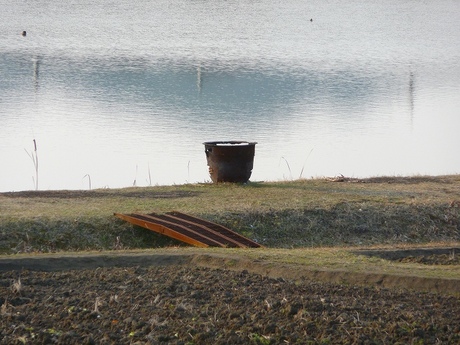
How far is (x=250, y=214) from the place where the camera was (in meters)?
10.9

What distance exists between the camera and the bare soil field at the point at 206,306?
538 centimetres

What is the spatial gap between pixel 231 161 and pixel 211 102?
11.3 m

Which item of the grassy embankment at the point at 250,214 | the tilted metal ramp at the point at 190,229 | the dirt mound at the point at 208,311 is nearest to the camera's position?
the dirt mound at the point at 208,311

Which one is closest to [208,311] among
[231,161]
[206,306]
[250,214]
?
[206,306]

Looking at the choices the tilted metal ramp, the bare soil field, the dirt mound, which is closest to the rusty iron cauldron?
the tilted metal ramp

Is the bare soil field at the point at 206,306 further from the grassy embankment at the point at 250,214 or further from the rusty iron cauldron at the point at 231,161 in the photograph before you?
the rusty iron cauldron at the point at 231,161

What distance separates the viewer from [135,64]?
33.3 m

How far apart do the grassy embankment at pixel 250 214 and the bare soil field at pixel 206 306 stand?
2.64m

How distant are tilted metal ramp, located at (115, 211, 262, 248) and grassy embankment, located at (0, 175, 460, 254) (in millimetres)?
190

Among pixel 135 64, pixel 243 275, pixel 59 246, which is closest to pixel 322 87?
pixel 135 64

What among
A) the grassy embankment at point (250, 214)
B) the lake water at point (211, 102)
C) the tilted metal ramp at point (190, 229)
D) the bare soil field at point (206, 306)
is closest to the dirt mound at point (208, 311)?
the bare soil field at point (206, 306)

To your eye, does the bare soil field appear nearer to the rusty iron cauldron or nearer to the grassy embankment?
the grassy embankment

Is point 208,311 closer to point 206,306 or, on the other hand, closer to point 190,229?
point 206,306

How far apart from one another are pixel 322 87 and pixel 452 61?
13436mm
